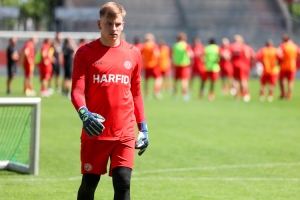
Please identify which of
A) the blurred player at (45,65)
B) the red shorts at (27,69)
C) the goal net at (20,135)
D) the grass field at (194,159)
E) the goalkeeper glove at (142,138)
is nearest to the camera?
the goalkeeper glove at (142,138)

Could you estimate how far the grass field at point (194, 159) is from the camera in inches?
367

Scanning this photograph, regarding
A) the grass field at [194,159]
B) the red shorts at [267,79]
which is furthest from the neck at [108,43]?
the red shorts at [267,79]

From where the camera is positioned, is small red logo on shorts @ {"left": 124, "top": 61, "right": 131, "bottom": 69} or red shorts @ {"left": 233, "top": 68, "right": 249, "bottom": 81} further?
red shorts @ {"left": 233, "top": 68, "right": 249, "bottom": 81}

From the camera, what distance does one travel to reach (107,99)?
6422 mm

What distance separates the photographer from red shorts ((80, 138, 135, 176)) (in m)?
6.42

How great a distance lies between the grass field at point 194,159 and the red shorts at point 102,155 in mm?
2509

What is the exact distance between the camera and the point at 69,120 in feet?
61.3

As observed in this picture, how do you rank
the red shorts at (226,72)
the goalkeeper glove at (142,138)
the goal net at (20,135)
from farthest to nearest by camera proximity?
the red shorts at (226,72)
the goal net at (20,135)
the goalkeeper glove at (142,138)

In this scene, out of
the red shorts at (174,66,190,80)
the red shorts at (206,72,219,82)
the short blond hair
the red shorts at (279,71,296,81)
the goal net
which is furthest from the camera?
the red shorts at (174,66,190,80)

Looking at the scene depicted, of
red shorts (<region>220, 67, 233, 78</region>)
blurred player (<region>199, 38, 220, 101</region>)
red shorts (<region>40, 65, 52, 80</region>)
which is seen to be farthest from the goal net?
red shorts (<region>220, 67, 233, 78</region>)

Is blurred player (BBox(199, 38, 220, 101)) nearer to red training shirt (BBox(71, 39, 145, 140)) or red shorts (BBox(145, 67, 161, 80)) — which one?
red shorts (BBox(145, 67, 161, 80))

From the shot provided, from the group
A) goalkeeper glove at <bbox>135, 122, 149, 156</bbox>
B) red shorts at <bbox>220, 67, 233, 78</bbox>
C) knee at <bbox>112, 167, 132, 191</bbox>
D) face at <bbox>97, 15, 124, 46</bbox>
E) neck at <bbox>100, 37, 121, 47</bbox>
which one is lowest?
knee at <bbox>112, 167, 132, 191</bbox>

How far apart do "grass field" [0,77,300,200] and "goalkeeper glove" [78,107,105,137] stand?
9.21ft

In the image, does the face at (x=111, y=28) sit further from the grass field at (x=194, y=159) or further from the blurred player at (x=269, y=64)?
the blurred player at (x=269, y=64)
